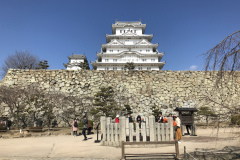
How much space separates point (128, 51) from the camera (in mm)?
37344

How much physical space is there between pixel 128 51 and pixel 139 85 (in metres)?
19.7

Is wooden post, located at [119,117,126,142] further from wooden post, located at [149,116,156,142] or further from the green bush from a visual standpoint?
the green bush

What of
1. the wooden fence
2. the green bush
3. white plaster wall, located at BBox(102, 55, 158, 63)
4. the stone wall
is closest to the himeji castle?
white plaster wall, located at BBox(102, 55, 158, 63)

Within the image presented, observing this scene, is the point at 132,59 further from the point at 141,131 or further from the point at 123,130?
the point at 123,130

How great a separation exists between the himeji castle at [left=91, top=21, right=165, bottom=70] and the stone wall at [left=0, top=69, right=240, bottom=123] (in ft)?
56.1

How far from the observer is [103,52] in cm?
3919

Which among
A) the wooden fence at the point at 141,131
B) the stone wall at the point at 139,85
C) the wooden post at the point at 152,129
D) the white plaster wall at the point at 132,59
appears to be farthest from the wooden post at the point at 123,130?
the white plaster wall at the point at 132,59

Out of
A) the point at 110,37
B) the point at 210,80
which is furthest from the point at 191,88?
the point at 110,37

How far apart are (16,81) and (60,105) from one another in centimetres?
611

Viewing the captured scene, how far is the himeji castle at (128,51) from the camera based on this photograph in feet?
121

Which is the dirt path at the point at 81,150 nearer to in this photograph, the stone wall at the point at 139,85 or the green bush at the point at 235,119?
the green bush at the point at 235,119

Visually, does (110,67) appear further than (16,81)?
Yes

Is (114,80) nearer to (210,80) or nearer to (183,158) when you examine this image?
(210,80)

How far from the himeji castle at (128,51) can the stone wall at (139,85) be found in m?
17.1
